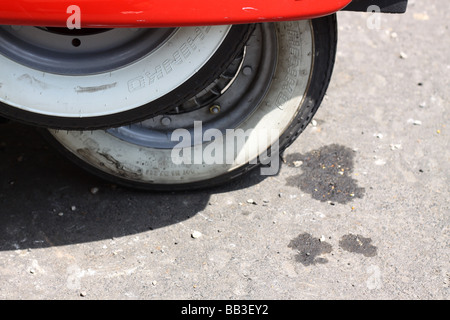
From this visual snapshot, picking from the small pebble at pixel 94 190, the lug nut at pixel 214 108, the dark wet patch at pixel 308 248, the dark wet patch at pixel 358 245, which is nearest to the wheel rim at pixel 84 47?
the lug nut at pixel 214 108

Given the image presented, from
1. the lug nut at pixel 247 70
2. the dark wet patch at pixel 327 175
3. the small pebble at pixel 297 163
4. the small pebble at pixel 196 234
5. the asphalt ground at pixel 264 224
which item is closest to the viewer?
the asphalt ground at pixel 264 224

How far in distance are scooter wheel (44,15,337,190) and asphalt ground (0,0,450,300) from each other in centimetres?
14

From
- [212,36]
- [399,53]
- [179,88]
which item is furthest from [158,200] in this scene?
[399,53]

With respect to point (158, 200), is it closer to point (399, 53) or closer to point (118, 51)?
point (118, 51)

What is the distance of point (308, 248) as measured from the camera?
2.57 meters

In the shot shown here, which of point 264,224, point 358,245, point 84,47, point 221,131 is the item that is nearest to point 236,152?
point 221,131

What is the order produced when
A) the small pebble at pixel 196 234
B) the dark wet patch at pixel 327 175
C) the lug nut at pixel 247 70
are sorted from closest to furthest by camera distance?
the small pebble at pixel 196 234 < the lug nut at pixel 247 70 < the dark wet patch at pixel 327 175

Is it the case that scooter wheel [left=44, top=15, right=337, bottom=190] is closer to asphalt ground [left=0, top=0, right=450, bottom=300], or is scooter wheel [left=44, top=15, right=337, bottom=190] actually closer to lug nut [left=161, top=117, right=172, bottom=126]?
lug nut [left=161, top=117, right=172, bottom=126]

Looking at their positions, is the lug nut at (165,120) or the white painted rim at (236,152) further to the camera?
the lug nut at (165,120)

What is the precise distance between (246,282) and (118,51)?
97 cm

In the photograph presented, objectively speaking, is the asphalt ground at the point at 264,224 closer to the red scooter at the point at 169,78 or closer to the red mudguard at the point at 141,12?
the red scooter at the point at 169,78

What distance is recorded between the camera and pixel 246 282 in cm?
241

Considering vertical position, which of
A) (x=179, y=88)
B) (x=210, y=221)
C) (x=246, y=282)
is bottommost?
(x=246, y=282)

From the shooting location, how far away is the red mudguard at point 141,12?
2.03 metres
